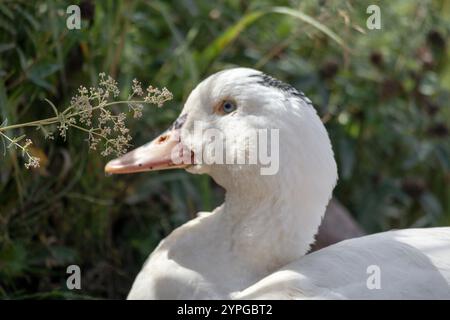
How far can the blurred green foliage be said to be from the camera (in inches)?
106

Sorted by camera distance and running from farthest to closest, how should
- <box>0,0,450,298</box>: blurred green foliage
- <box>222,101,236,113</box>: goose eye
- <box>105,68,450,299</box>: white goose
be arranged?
<box>0,0,450,298</box>: blurred green foliage → <box>222,101,236,113</box>: goose eye → <box>105,68,450,299</box>: white goose

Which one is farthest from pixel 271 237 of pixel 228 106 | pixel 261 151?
pixel 228 106

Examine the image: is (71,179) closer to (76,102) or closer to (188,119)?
(188,119)

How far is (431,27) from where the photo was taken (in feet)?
11.6

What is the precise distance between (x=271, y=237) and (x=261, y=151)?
0.75 ft

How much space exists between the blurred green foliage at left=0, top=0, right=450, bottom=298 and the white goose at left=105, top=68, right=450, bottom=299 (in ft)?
1.46

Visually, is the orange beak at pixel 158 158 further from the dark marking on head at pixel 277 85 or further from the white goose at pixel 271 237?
the dark marking on head at pixel 277 85

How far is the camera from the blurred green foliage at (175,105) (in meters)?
2.69

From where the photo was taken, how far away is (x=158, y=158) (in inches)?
89.0

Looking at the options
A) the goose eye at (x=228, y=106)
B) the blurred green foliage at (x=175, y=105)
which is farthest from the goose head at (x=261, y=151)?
the blurred green foliage at (x=175, y=105)

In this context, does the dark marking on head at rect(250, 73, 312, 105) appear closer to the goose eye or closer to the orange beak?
the goose eye

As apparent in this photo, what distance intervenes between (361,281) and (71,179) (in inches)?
48.4

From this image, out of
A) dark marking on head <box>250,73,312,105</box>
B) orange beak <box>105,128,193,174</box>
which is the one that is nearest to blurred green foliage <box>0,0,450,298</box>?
orange beak <box>105,128,193,174</box>

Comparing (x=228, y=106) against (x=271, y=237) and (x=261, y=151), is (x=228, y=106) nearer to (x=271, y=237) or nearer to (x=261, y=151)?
(x=261, y=151)
